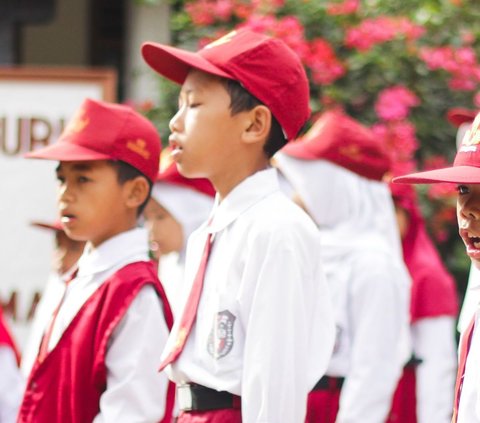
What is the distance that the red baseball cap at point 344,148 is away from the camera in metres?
6.31

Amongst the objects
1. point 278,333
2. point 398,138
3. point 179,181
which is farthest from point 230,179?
point 398,138

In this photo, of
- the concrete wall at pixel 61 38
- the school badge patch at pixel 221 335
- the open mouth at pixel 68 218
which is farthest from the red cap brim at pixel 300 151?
the concrete wall at pixel 61 38

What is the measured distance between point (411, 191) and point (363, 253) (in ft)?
4.97

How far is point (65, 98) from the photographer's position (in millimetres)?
8070

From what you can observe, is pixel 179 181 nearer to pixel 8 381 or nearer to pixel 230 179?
pixel 8 381

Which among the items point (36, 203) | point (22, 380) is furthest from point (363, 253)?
point (36, 203)

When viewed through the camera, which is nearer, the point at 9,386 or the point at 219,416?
the point at 219,416

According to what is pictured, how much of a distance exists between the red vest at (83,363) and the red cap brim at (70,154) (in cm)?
40

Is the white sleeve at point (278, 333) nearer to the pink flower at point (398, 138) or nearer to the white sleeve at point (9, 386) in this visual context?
the white sleeve at point (9, 386)

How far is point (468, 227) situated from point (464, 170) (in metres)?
0.14

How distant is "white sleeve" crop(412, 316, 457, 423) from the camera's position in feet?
21.6

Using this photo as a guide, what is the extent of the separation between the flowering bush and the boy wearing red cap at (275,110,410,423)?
6.27ft

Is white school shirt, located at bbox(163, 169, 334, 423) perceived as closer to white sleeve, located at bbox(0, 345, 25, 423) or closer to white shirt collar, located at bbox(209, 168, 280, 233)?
white shirt collar, located at bbox(209, 168, 280, 233)

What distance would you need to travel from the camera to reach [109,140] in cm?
477
